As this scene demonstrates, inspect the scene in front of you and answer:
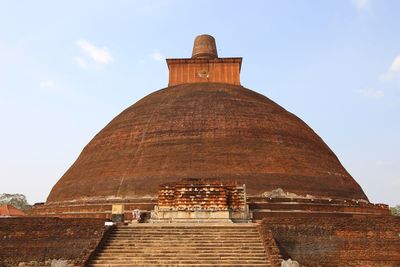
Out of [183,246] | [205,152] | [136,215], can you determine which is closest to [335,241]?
[183,246]

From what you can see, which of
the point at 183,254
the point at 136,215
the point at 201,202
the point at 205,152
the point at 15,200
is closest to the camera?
the point at 183,254

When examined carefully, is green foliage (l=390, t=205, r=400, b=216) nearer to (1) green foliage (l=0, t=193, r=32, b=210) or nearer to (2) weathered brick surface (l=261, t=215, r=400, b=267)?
(2) weathered brick surface (l=261, t=215, r=400, b=267)

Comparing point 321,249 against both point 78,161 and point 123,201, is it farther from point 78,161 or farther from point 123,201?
point 78,161

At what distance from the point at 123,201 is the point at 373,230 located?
26.2 ft

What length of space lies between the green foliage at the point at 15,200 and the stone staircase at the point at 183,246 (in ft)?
130

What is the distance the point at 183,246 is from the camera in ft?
30.3

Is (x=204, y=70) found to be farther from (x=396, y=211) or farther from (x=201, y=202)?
(x=396, y=211)

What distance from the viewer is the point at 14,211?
29812 millimetres

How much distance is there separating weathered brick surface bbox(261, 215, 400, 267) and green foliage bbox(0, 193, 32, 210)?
4107 centimetres

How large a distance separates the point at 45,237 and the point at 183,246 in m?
3.57

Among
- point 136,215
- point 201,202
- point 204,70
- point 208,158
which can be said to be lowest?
point 136,215

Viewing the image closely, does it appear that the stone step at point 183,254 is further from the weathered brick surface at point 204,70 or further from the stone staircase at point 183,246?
the weathered brick surface at point 204,70

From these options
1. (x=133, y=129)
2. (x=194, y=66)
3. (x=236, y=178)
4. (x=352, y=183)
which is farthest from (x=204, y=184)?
(x=194, y=66)

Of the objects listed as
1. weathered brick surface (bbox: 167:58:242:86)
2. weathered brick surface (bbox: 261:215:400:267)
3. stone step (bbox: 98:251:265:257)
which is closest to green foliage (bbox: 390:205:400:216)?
weathered brick surface (bbox: 167:58:242:86)
